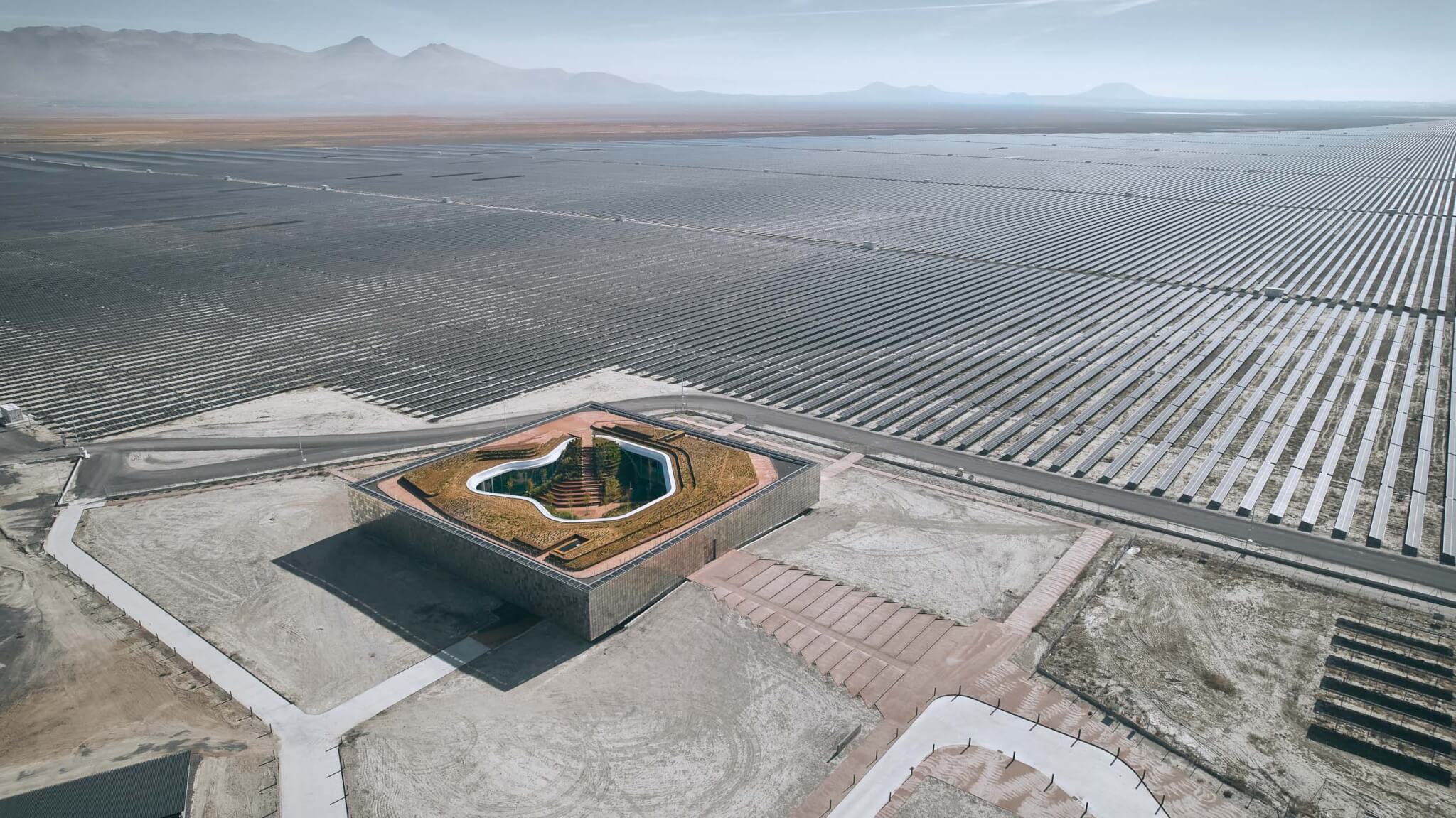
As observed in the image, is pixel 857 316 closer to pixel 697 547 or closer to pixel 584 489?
pixel 584 489

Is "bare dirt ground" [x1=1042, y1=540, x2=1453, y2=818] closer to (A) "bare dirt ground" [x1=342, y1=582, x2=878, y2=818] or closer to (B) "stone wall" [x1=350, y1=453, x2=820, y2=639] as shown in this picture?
(A) "bare dirt ground" [x1=342, y1=582, x2=878, y2=818]

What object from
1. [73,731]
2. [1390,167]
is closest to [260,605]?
[73,731]

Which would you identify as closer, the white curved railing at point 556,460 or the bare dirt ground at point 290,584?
the bare dirt ground at point 290,584

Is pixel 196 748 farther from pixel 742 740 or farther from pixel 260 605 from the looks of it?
pixel 742 740

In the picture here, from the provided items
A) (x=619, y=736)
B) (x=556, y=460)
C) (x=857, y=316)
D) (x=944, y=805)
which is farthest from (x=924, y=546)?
(x=857, y=316)

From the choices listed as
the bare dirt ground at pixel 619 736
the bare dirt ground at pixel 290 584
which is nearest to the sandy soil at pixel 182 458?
the bare dirt ground at pixel 290 584

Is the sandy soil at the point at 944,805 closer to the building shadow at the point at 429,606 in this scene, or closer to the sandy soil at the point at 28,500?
the building shadow at the point at 429,606

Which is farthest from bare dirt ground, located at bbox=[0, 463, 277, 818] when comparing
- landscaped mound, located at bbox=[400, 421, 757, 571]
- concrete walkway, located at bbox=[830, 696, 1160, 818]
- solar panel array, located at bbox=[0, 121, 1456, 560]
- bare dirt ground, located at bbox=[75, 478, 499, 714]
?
solar panel array, located at bbox=[0, 121, 1456, 560]
